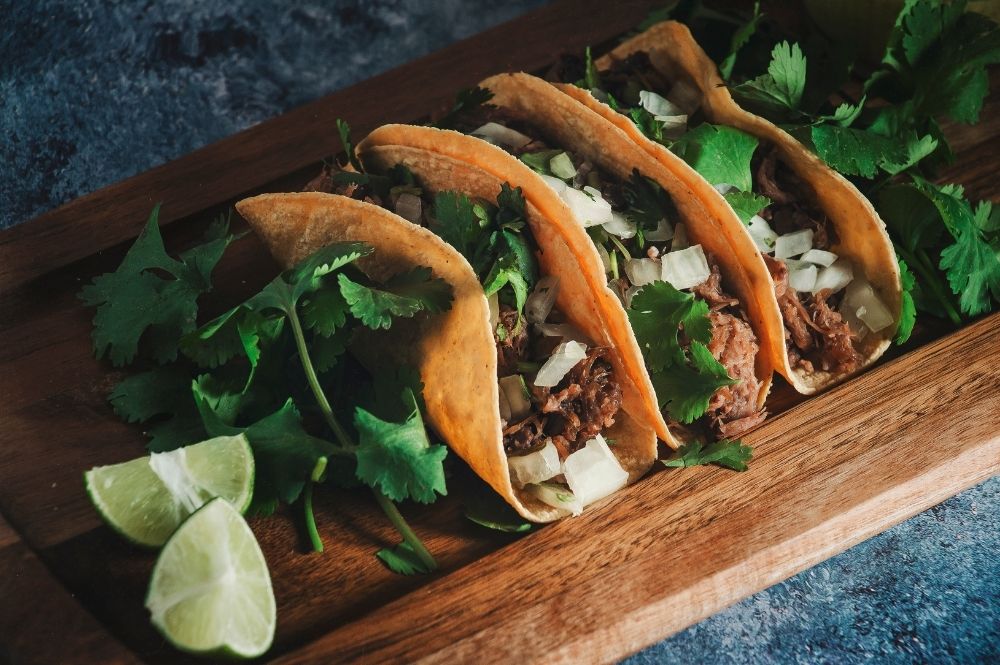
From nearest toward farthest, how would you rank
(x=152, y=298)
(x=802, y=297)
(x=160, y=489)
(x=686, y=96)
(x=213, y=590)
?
(x=213, y=590), (x=160, y=489), (x=152, y=298), (x=802, y=297), (x=686, y=96)

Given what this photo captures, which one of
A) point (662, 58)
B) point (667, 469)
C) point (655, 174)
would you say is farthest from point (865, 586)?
point (662, 58)

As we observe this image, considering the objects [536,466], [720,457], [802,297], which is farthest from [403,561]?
[802,297]

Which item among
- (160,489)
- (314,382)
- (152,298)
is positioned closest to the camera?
(160,489)

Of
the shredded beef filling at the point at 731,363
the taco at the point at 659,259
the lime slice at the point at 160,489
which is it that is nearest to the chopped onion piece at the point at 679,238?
the taco at the point at 659,259

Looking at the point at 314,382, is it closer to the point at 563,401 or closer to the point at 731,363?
the point at 563,401

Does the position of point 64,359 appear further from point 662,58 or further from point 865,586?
point 865,586

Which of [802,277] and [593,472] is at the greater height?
[802,277]

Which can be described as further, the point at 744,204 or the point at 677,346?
the point at 744,204

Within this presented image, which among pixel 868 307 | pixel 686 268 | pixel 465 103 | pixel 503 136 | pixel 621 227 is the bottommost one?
pixel 868 307

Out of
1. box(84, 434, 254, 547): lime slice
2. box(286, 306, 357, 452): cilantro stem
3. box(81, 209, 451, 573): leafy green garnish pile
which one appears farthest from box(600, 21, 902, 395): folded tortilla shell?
box(84, 434, 254, 547): lime slice
